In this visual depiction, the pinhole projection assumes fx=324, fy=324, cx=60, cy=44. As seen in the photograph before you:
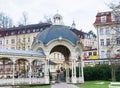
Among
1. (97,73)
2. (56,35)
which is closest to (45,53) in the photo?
(56,35)

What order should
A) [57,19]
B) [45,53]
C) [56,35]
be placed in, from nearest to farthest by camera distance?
[45,53]
[56,35]
[57,19]

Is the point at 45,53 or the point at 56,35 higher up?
the point at 56,35

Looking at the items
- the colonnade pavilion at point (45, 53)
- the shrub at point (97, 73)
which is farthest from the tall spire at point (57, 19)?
the shrub at point (97, 73)

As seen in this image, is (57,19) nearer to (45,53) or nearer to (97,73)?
(45,53)

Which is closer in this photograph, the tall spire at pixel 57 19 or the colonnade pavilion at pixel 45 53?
the colonnade pavilion at pixel 45 53

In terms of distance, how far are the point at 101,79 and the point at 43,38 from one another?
13.7 m

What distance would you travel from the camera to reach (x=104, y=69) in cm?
4803

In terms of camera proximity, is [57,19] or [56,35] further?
[57,19]

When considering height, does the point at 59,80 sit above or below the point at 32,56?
below

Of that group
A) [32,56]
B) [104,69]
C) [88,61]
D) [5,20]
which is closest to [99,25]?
[88,61]

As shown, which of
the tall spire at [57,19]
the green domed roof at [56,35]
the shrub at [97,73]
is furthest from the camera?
the shrub at [97,73]

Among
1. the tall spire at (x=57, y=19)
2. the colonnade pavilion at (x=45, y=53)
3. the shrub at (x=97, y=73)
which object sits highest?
the tall spire at (x=57, y=19)

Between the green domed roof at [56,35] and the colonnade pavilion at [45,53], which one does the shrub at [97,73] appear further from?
the green domed roof at [56,35]

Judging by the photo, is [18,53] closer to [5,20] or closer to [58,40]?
[58,40]
